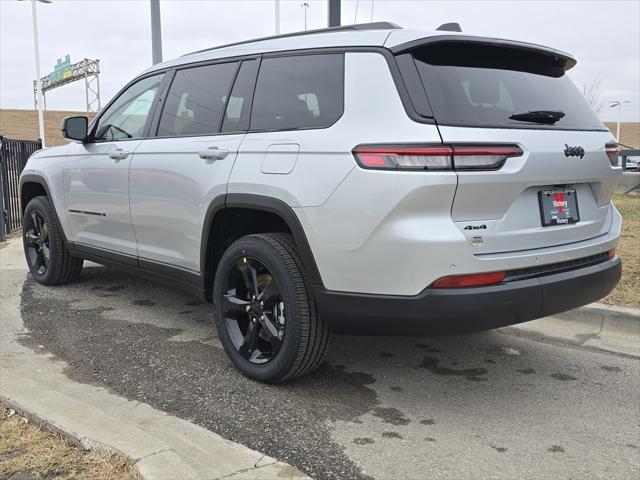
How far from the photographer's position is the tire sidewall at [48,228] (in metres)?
5.45

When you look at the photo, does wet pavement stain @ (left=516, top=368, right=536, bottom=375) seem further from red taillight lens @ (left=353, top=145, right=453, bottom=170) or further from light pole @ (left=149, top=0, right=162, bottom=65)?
light pole @ (left=149, top=0, right=162, bottom=65)

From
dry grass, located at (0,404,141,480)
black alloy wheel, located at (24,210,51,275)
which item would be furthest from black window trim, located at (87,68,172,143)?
dry grass, located at (0,404,141,480)

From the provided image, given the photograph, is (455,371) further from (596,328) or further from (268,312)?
(596,328)

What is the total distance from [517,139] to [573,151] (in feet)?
1.37

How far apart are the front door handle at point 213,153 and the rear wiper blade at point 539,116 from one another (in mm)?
1607

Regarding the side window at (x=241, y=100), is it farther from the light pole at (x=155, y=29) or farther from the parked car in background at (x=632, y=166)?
the parked car in background at (x=632, y=166)

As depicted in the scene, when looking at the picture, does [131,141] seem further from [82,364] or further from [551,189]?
[551,189]

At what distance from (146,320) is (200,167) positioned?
164 cm

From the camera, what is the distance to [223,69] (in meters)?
3.89

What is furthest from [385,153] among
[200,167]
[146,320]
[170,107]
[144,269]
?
[146,320]

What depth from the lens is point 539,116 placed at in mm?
3018

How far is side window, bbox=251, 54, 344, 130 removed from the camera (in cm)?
309

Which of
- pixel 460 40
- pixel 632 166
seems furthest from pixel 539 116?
pixel 632 166

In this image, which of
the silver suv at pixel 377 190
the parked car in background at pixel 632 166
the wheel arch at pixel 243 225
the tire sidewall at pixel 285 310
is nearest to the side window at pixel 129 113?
the silver suv at pixel 377 190
